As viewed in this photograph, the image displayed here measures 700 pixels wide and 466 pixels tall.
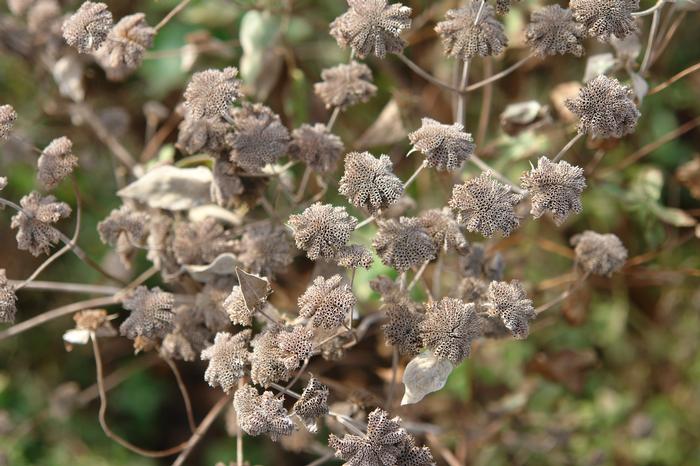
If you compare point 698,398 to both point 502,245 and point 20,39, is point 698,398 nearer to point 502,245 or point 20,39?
point 502,245

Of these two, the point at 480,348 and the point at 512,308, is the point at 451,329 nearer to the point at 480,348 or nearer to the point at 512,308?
the point at 512,308

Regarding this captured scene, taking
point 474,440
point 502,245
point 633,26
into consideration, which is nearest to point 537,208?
point 633,26

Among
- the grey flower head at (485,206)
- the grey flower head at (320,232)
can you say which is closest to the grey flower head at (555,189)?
the grey flower head at (485,206)

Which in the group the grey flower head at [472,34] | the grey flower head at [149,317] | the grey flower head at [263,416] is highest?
the grey flower head at [472,34]

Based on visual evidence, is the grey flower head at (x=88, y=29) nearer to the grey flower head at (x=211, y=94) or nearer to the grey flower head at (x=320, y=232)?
the grey flower head at (x=211, y=94)

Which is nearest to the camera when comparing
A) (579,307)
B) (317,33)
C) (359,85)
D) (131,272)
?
(359,85)

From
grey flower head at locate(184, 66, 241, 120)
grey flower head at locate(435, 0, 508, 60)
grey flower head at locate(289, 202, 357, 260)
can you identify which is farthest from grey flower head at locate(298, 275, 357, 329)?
grey flower head at locate(435, 0, 508, 60)
